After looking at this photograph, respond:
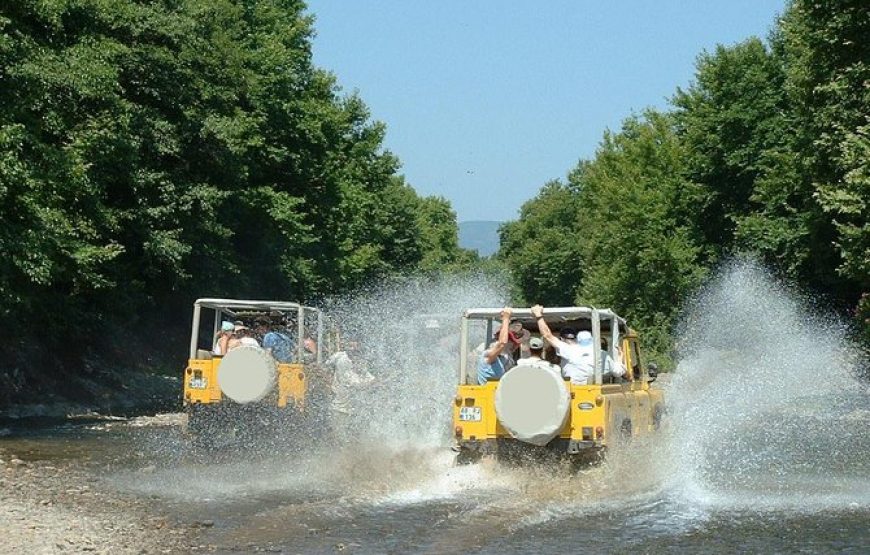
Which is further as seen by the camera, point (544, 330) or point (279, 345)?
point (279, 345)

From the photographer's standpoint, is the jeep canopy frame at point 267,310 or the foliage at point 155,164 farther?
the foliage at point 155,164

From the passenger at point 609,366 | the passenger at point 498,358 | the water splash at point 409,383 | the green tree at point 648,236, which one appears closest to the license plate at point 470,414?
the passenger at point 498,358

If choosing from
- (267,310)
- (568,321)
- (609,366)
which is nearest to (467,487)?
(609,366)

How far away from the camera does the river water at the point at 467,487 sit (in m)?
11.4

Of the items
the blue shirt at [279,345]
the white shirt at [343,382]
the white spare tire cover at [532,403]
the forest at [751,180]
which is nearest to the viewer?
the white spare tire cover at [532,403]

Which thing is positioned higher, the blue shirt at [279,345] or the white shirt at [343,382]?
the blue shirt at [279,345]

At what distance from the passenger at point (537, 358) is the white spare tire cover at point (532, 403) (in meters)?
0.14

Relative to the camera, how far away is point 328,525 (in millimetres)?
12164

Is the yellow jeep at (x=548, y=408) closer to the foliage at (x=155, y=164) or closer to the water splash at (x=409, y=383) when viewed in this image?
the water splash at (x=409, y=383)

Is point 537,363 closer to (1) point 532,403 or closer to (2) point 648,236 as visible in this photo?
(1) point 532,403

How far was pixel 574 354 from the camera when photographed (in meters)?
14.1

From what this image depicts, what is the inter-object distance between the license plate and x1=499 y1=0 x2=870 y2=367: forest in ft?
45.2

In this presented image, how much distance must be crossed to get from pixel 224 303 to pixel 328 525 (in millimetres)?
8486

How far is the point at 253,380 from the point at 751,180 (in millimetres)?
35006
